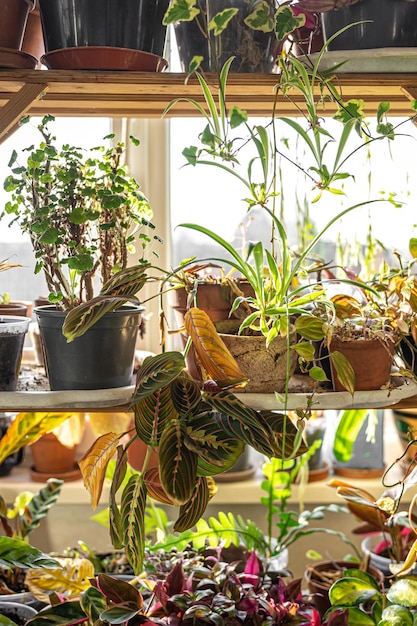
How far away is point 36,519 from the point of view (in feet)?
6.02

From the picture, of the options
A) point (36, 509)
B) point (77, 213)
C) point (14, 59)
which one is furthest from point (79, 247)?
point (36, 509)

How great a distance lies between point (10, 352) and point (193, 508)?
43 cm

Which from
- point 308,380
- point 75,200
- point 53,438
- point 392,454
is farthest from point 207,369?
point 392,454

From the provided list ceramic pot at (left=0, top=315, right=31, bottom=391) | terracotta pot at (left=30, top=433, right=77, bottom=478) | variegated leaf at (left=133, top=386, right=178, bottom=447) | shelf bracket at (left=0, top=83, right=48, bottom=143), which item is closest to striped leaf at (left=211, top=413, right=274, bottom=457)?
variegated leaf at (left=133, top=386, right=178, bottom=447)

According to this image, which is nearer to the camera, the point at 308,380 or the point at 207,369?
the point at 207,369

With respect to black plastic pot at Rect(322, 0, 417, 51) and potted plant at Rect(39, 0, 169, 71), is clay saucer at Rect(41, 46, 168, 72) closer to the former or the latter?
potted plant at Rect(39, 0, 169, 71)

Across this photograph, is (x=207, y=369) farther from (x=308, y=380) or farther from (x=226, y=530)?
(x=226, y=530)

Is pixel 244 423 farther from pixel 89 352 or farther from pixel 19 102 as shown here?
pixel 19 102

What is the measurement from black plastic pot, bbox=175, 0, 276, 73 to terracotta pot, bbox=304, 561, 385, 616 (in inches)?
43.6

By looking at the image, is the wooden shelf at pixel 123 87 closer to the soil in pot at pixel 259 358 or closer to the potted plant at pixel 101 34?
the potted plant at pixel 101 34

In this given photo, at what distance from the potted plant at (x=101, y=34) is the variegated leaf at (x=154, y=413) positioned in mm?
602

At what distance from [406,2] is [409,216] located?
2.87 ft

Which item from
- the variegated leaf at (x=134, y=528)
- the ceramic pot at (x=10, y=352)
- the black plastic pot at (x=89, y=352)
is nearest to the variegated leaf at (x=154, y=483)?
the variegated leaf at (x=134, y=528)

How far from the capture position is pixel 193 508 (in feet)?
4.35
